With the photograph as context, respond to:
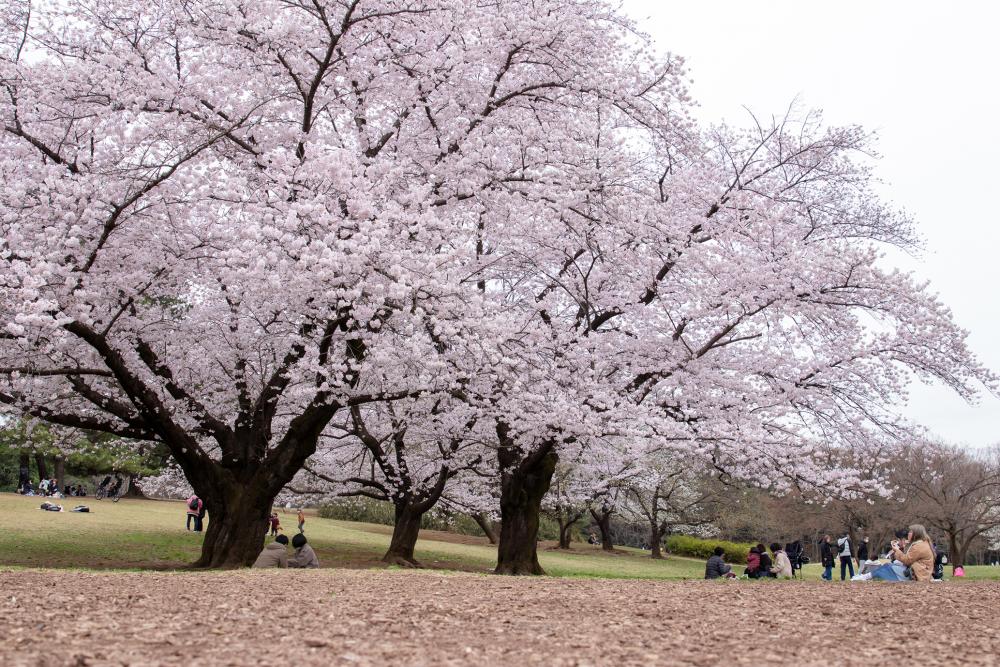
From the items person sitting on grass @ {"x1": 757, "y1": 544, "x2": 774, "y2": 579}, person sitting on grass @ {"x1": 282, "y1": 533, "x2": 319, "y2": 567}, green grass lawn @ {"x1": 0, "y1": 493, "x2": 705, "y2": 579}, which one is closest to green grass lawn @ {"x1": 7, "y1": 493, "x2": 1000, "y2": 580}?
green grass lawn @ {"x1": 0, "y1": 493, "x2": 705, "y2": 579}

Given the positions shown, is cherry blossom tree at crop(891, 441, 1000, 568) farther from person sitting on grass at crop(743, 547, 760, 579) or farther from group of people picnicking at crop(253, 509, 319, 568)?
group of people picnicking at crop(253, 509, 319, 568)

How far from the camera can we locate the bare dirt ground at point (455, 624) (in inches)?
205

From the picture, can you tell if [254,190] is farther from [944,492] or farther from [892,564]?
[944,492]

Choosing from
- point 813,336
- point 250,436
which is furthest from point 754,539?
point 250,436

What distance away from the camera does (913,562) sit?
1248 cm

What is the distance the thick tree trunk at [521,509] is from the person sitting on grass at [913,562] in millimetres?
5813

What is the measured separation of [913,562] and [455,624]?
29.1 ft

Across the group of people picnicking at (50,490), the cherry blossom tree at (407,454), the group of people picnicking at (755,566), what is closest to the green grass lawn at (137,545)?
the group of people picnicking at (755,566)

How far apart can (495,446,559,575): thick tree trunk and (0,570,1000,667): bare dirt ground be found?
6.49 meters

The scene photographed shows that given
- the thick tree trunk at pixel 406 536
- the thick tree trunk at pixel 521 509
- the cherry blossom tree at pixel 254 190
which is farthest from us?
the thick tree trunk at pixel 406 536

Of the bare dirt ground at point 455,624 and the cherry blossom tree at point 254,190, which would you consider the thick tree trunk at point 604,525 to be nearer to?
the cherry blossom tree at point 254,190

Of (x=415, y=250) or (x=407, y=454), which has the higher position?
(x=415, y=250)

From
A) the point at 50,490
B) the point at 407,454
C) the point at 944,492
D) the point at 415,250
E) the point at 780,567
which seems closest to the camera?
the point at 415,250

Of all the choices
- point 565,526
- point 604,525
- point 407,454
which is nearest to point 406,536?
point 407,454
